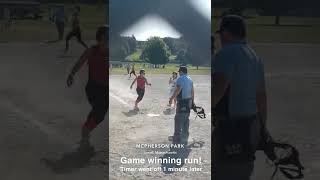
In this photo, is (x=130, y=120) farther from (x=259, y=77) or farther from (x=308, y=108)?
(x=308, y=108)

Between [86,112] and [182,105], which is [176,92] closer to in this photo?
[182,105]

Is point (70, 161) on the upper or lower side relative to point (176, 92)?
lower

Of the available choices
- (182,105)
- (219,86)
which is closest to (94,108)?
(182,105)

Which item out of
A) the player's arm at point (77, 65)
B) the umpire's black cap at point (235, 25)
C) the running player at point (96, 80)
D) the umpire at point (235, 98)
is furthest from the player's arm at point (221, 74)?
the player's arm at point (77, 65)

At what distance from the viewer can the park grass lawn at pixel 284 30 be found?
347cm

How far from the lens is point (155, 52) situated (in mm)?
3410

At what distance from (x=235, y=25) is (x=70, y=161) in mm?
1232

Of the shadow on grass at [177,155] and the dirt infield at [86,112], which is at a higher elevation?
the dirt infield at [86,112]

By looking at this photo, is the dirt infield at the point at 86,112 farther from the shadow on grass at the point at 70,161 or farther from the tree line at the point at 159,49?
the tree line at the point at 159,49

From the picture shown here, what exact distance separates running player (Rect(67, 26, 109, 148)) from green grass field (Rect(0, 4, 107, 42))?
6 centimetres

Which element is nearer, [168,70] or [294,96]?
[168,70]

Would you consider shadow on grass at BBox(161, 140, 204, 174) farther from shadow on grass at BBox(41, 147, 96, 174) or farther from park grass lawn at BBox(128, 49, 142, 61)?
park grass lawn at BBox(128, 49, 142, 61)

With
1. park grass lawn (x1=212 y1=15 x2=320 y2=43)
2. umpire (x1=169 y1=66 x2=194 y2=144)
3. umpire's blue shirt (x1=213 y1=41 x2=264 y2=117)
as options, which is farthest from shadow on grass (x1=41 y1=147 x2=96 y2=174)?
park grass lawn (x1=212 y1=15 x2=320 y2=43)

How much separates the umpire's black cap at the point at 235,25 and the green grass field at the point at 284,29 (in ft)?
0.11
